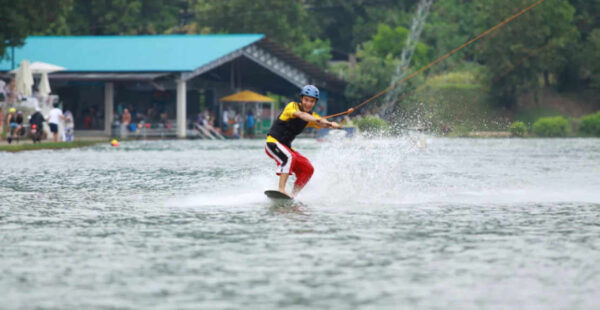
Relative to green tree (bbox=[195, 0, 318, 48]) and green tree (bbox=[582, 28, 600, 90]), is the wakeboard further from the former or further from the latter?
green tree (bbox=[195, 0, 318, 48])

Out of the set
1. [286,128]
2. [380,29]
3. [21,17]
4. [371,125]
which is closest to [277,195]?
[286,128]

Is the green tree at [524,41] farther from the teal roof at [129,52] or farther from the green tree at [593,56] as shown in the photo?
the teal roof at [129,52]

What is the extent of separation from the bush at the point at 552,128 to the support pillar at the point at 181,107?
20775 mm

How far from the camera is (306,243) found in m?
10.0

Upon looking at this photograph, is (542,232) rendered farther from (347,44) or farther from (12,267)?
(347,44)

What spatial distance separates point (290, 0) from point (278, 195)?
6230cm

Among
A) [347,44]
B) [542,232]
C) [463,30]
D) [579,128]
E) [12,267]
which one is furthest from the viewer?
[347,44]

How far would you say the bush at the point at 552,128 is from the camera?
193ft

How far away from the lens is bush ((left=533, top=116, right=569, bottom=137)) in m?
58.9

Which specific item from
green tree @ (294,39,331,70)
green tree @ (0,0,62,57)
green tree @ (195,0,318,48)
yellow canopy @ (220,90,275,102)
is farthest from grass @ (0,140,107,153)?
green tree @ (294,39,331,70)

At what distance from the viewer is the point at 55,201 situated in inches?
582

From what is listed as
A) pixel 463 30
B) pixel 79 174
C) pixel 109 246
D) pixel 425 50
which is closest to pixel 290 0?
pixel 425 50

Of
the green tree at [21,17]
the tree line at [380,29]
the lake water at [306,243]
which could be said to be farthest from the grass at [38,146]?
the lake water at [306,243]

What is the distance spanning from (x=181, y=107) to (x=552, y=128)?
70.7 ft
